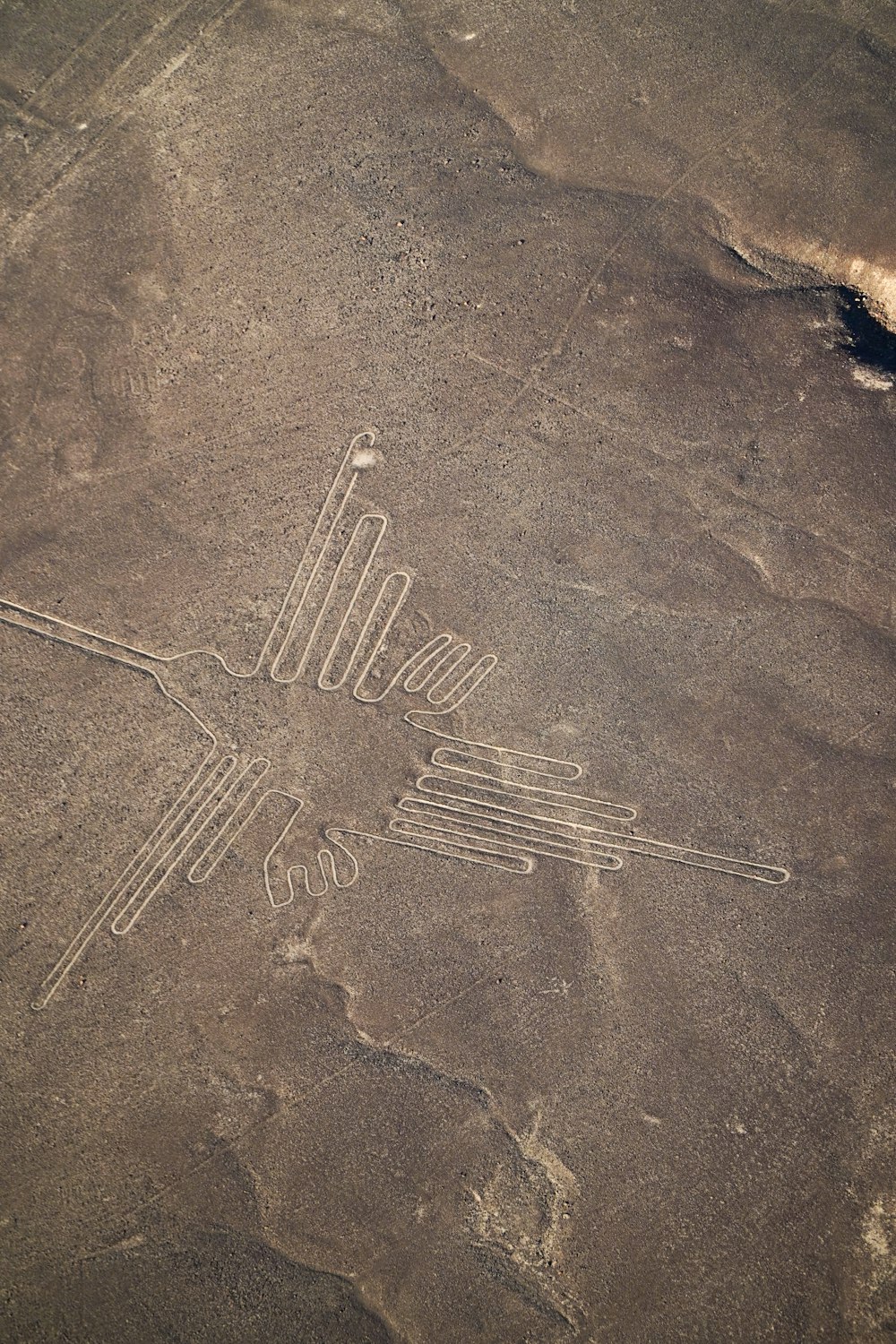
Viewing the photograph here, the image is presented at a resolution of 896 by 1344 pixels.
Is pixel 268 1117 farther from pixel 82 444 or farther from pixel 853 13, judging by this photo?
pixel 853 13

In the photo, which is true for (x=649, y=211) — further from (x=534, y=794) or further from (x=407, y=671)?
(x=534, y=794)

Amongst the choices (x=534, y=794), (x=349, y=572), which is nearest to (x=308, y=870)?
(x=534, y=794)

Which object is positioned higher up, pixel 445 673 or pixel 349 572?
pixel 349 572

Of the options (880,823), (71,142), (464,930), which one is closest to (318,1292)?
(464,930)

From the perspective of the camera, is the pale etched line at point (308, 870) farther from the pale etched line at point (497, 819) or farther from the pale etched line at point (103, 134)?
the pale etched line at point (103, 134)

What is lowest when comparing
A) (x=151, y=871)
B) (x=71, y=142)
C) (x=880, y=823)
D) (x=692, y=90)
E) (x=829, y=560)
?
(x=880, y=823)

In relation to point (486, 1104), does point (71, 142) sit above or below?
above

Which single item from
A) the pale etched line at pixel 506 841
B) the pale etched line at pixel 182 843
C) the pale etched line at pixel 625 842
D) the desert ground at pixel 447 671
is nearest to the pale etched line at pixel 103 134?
the desert ground at pixel 447 671

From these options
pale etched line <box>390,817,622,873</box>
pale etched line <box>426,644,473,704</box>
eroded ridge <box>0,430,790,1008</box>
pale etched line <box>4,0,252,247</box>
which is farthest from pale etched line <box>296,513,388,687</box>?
pale etched line <box>4,0,252,247</box>
